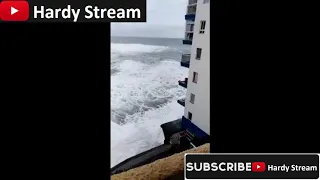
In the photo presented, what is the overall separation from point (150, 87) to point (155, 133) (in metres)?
4.89

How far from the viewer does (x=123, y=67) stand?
61.9 ft

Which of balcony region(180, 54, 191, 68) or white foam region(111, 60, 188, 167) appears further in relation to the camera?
white foam region(111, 60, 188, 167)

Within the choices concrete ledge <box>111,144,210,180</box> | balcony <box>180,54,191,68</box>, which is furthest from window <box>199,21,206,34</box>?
concrete ledge <box>111,144,210,180</box>

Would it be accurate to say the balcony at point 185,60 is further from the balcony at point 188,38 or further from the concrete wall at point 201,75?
the concrete wall at point 201,75
